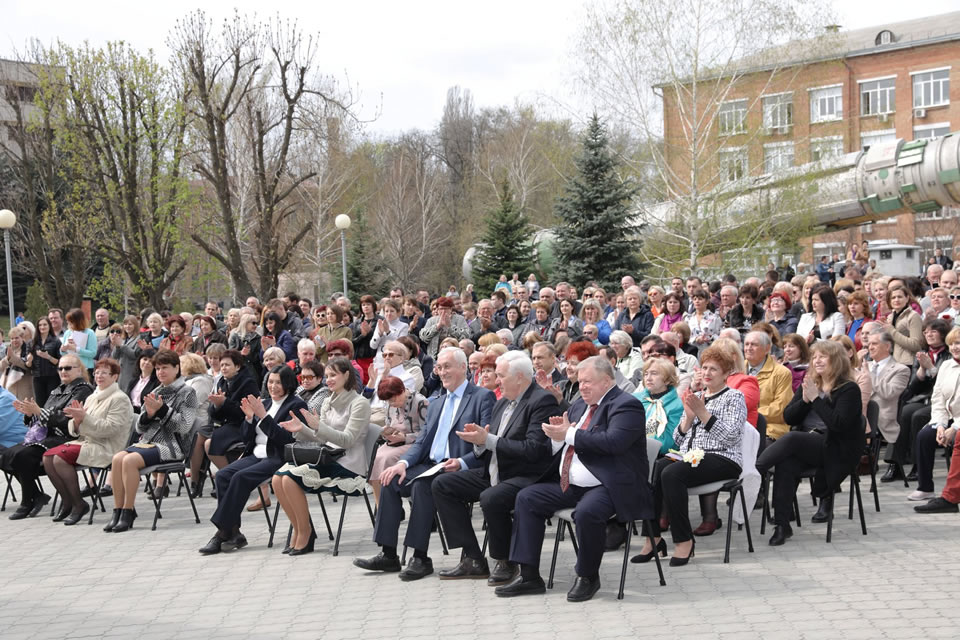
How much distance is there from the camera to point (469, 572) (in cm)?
685

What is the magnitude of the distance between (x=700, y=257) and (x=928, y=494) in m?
16.1

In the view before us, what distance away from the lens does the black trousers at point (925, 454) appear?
845cm

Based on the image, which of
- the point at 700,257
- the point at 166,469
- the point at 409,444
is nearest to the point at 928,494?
the point at 409,444

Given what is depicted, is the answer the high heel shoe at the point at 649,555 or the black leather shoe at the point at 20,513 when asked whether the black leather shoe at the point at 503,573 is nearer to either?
the high heel shoe at the point at 649,555

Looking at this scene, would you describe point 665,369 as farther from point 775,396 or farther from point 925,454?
point 925,454

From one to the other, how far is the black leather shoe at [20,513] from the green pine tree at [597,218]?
1568cm

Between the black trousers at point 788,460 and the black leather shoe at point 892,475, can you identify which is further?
the black leather shoe at point 892,475

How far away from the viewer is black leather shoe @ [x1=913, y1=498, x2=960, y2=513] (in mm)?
8047

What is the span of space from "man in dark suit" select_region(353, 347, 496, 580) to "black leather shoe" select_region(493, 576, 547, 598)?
80 cm

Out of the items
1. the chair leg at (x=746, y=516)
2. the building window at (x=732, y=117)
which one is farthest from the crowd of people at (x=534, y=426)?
the building window at (x=732, y=117)

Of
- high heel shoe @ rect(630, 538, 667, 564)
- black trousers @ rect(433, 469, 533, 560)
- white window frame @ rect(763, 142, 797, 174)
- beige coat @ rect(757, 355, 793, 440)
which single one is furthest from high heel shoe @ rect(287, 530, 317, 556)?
white window frame @ rect(763, 142, 797, 174)

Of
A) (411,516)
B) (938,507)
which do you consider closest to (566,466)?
(411,516)

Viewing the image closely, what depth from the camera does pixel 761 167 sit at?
24.5 metres

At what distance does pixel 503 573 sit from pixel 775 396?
2874 millimetres
